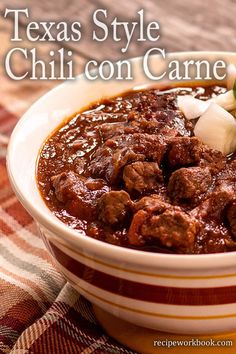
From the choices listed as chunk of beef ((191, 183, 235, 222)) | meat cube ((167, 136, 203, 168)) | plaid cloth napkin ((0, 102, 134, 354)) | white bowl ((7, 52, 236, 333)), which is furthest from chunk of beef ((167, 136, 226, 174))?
plaid cloth napkin ((0, 102, 134, 354))

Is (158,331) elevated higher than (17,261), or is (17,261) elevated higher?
(158,331)

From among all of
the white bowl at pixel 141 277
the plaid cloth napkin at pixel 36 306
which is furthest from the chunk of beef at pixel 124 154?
the plaid cloth napkin at pixel 36 306

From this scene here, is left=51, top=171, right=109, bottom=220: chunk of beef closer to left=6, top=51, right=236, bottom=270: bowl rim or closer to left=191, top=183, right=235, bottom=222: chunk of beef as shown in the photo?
left=6, top=51, right=236, bottom=270: bowl rim

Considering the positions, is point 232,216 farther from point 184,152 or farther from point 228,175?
point 184,152

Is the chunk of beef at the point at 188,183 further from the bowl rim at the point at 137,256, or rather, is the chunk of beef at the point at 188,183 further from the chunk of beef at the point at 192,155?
the bowl rim at the point at 137,256

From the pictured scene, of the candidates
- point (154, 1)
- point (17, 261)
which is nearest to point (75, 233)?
point (17, 261)

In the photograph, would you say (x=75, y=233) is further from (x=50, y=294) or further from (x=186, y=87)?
(x=186, y=87)

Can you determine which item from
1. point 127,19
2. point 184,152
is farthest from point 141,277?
point 127,19
